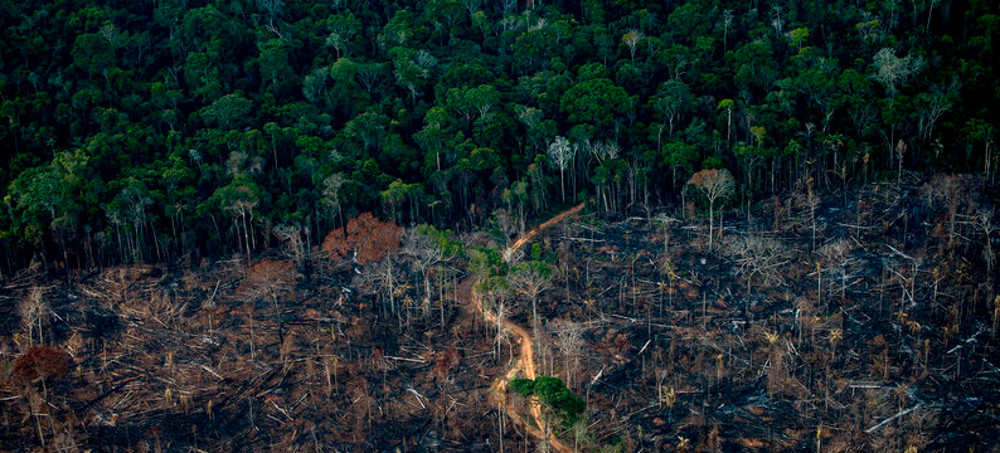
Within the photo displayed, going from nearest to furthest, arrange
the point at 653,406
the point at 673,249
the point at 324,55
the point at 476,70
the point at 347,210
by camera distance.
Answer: the point at 653,406
the point at 673,249
the point at 347,210
the point at 476,70
the point at 324,55

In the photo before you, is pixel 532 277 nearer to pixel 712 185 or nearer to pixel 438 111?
pixel 712 185

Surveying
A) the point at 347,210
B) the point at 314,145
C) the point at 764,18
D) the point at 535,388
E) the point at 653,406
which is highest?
the point at 764,18

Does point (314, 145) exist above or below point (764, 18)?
below

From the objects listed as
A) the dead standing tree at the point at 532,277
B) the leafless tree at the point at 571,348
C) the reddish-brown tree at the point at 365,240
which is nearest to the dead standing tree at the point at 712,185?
the dead standing tree at the point at 532,277

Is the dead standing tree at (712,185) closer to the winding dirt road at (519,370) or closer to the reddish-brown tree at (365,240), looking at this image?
the winding dirt road at (519,370)

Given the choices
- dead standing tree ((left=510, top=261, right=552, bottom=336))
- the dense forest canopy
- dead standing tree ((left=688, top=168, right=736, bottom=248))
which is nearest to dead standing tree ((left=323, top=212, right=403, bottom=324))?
the dense forest canopy

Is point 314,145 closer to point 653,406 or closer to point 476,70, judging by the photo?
→ point 476,70

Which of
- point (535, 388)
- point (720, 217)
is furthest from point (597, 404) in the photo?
point (720, 217)
